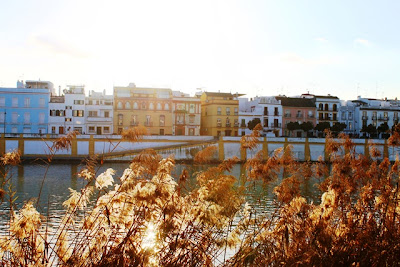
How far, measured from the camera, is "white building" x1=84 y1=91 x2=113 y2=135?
4841cm

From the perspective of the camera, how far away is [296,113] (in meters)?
57.2

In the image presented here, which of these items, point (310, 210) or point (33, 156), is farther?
point (33, 156)

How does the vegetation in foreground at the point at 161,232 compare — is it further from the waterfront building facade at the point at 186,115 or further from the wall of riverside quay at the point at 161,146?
the waterfront building facade at the point at 186,115

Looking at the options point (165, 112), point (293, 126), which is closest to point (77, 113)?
point (165, 112)

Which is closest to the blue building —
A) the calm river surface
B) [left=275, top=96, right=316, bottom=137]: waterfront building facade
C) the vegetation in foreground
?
the calm river surface

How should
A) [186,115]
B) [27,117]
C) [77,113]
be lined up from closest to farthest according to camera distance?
1. [27,117]
2. [77,113]
3. [186,115]

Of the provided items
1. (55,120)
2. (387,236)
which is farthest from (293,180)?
(55,120)

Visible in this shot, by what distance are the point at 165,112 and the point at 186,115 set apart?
8.61 feet

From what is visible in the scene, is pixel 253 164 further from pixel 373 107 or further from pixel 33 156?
pixel 373 107

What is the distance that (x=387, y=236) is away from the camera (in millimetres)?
5457

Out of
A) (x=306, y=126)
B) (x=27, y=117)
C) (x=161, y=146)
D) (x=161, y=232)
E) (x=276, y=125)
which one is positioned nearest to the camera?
(x=161, y=232)

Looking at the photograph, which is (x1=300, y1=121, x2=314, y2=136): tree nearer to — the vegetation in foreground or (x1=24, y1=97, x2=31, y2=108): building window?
(x1=24, y1=97, x2=31, y2=108): building window

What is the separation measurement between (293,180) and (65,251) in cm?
371

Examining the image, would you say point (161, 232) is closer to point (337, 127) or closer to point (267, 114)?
point (267, 114)
